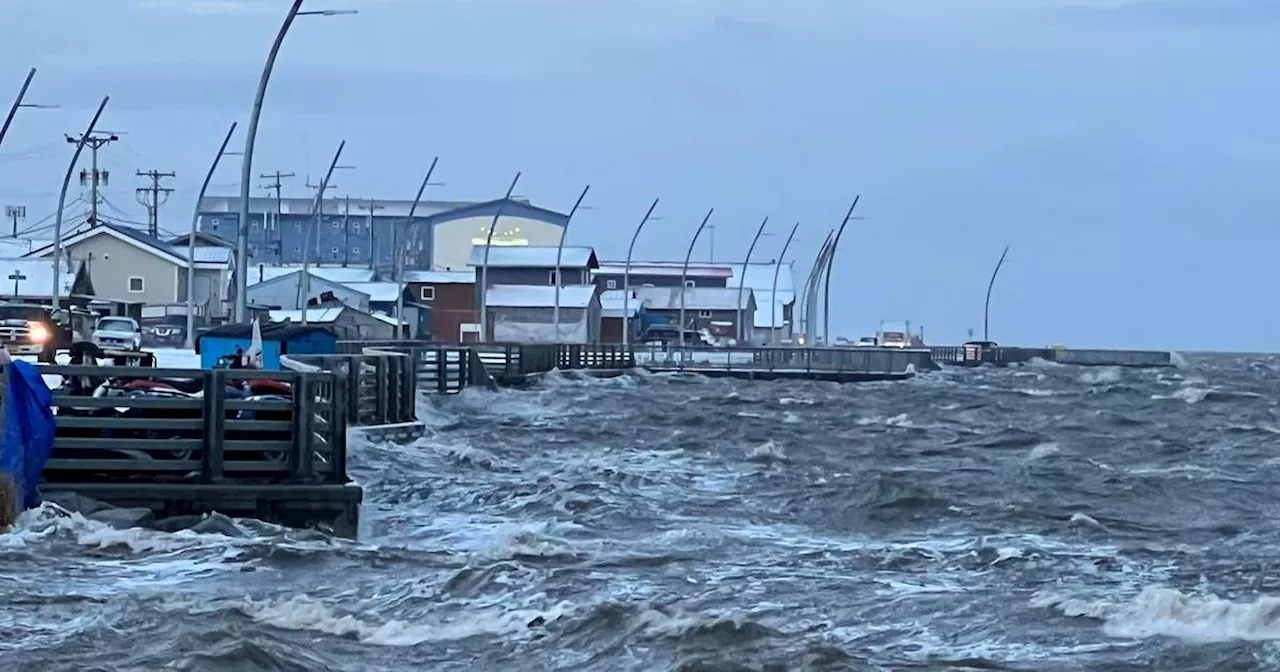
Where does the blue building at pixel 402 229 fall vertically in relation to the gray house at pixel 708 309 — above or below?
above

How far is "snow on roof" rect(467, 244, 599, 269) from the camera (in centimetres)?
11175

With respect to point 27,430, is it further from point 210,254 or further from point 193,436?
point 210,254

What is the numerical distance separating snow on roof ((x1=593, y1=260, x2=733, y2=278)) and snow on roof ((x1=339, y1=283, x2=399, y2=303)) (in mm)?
32704

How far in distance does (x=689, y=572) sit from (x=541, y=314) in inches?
3478

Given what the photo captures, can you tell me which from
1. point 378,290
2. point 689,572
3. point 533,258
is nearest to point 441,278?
point 533,258

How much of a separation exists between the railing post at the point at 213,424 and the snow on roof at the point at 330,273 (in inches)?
3102

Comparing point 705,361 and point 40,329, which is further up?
point 40,329

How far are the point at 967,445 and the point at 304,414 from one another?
19350 mm

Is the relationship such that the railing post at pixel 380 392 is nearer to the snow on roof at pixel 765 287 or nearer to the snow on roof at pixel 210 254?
the snow on roof at pixel 210 254

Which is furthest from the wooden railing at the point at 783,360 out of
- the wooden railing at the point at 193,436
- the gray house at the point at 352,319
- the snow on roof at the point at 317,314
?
the wooden railing at the point at 193,436

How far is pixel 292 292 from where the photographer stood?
95.7 m

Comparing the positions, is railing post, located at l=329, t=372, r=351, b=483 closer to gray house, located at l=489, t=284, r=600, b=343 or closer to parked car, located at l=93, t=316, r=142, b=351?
parked car, located at l=93, t=316, r=142, b=351

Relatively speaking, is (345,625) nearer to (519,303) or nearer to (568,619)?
(568,619)

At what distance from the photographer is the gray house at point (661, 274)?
13575cm
